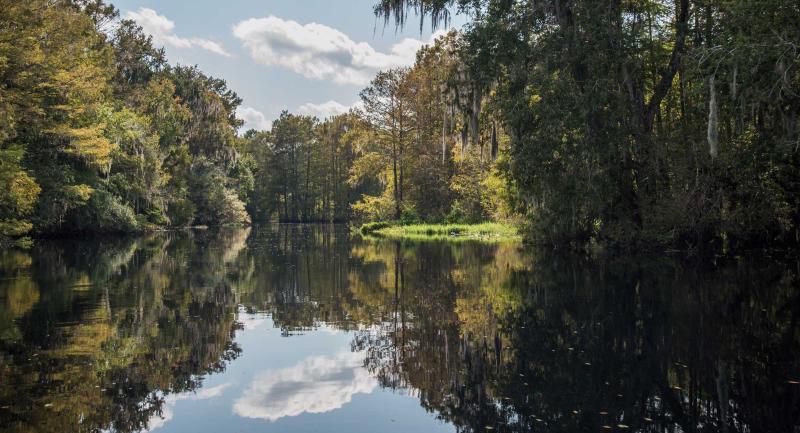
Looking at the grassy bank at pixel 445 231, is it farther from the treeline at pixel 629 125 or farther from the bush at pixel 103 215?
the bush at pixel 103 215

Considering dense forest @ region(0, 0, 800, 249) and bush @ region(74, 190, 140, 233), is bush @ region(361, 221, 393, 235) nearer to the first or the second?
dense forest @ region(0, 0, 800, 249)

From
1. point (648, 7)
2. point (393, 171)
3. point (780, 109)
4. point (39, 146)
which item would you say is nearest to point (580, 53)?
point (648, 7)

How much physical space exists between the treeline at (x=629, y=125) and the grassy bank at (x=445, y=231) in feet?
39.9

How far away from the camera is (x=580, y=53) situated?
17.9 meters

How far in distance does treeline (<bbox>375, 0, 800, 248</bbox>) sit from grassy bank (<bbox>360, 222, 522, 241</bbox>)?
479 inches

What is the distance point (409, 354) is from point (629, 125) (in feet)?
A: 42.8

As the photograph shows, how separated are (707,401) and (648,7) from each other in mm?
16653

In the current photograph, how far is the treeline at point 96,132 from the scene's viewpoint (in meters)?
20.8

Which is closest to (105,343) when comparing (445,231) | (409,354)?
(409,354)

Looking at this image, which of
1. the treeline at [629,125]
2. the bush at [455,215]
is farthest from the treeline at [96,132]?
the bush at [455,215]

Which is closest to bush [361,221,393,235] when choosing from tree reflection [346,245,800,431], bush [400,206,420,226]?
bush [400,206,420,226]

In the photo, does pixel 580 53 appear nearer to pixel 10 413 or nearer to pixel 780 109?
pixel 780 109

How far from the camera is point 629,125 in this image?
18.2m

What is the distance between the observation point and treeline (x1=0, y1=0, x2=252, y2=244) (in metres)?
20.8
